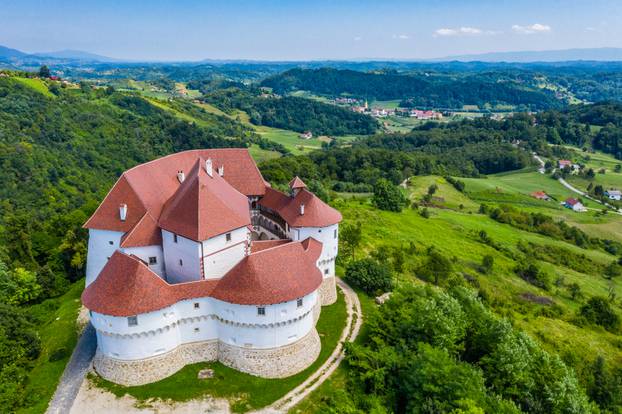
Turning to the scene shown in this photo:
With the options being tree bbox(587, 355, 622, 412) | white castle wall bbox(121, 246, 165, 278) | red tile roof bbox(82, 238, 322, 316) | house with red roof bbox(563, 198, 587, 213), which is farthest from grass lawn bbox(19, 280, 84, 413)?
house with red roof bbox(563, 198, 587, 213)

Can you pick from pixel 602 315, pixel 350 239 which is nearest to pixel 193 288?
pixel 350 239

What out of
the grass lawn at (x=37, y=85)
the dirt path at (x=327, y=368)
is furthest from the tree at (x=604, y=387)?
the grass lawn at (x=37, y=85)

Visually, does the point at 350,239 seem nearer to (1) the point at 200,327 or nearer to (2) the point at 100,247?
(1) the point at 200,327

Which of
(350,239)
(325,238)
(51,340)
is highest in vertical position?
(325,238)

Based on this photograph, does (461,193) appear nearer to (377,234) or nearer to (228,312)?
(377,234)

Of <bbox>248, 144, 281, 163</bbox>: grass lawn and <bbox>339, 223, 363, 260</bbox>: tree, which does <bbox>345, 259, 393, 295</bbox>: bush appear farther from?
<bbox>248, 144, 281, 163</bbox>: grass lawn

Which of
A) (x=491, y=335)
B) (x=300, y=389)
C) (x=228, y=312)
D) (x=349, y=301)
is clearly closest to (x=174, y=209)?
(x=228, y=312)

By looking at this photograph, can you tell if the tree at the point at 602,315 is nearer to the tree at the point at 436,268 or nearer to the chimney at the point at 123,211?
the tree at the point at 436,268
